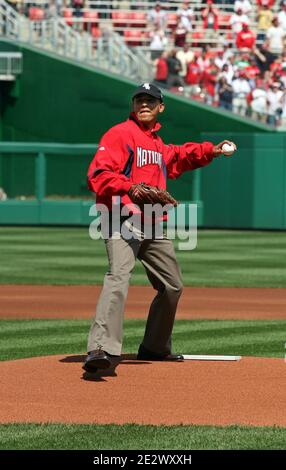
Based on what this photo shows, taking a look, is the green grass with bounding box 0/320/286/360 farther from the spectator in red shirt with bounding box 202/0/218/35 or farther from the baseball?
the spectator in red shirt with bounding box 202/0/218/35

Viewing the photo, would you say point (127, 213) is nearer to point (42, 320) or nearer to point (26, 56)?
point (42, 320)

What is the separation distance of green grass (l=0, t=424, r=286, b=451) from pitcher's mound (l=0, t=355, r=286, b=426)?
0.66 feet

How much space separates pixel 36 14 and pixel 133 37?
254 cm

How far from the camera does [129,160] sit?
8.43 meters

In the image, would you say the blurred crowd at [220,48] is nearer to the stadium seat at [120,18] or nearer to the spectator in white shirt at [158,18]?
the spectator in white shirt at [158,18]

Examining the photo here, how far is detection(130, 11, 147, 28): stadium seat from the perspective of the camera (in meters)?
32.5

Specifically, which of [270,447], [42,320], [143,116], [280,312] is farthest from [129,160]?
[280,312]

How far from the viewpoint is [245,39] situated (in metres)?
31.4

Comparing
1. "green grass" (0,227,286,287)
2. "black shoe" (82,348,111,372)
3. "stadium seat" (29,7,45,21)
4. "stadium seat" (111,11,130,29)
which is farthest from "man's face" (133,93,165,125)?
"stadium seat" (111,11,130,29)

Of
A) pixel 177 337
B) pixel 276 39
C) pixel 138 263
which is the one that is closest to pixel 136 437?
pixel 177 337

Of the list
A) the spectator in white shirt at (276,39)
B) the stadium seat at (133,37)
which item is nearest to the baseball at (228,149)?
the spectator in white shirt at (276,39)

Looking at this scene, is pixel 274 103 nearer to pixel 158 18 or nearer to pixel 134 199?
pixel 158 18

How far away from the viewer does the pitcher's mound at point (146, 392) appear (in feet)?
23.4

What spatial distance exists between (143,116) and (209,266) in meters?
11.3
